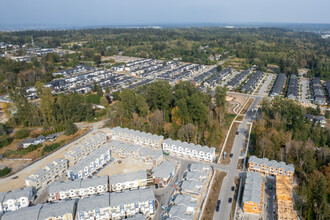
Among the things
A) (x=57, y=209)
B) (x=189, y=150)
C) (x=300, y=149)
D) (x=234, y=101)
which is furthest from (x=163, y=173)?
(x=234, y=101)

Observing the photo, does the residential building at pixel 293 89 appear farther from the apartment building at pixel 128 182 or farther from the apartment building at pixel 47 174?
the apartment building at pixel 47 174

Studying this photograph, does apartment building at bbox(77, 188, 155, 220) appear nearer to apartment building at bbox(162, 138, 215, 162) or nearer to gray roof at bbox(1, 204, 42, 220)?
gray roof at bbox(1, 204, 42, 220)

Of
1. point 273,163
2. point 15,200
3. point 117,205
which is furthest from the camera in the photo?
point 273,163

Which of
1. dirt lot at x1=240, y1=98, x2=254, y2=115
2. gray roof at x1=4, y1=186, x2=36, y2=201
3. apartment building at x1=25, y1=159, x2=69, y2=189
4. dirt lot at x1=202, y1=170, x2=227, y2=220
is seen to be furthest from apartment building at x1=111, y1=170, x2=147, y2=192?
dirt lot at x1=240, y1=98, x2=254, y2=115

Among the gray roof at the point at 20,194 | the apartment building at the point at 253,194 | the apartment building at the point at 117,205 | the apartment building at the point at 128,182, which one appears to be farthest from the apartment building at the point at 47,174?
the apartment building at the point at 253,194

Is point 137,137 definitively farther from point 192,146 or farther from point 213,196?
point 213,196

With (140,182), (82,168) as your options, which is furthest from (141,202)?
(82,168)

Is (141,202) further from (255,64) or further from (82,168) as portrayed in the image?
(255,64)
